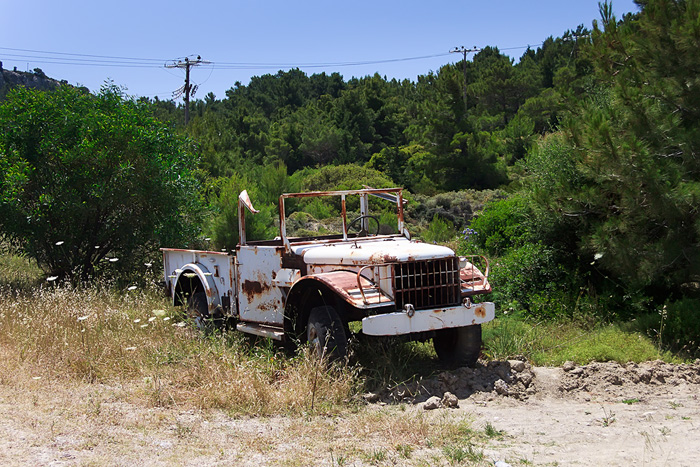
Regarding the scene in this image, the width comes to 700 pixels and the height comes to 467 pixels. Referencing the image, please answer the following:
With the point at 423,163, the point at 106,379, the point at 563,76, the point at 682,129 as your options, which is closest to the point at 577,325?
the point at 682,129

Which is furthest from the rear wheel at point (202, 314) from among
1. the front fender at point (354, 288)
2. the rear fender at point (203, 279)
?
the front fender at point (354, 288)

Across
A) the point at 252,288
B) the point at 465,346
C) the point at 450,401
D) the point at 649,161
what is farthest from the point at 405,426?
the point at 649,161

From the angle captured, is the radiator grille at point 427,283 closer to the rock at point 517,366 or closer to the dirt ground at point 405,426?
the dirt ground at point 405,426

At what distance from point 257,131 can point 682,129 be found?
4225 centimetres

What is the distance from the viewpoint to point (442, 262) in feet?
20.6

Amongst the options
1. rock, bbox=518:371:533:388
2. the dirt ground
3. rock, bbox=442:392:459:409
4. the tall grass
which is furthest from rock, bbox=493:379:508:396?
the tall grass

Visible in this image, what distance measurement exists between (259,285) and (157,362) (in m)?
1.34

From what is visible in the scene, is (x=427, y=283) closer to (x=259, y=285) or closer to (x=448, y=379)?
(x=448, y=379)

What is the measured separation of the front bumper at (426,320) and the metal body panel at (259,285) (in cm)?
157

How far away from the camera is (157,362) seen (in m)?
6.60

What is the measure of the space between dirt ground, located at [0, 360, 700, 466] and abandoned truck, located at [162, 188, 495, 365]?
1.94 ft

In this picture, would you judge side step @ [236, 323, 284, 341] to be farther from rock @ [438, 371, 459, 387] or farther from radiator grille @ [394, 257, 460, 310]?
rock @ [438, 371, 459, 387]

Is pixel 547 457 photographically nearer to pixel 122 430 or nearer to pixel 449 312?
pixel 449 312

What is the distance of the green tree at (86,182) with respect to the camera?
36.8ft
